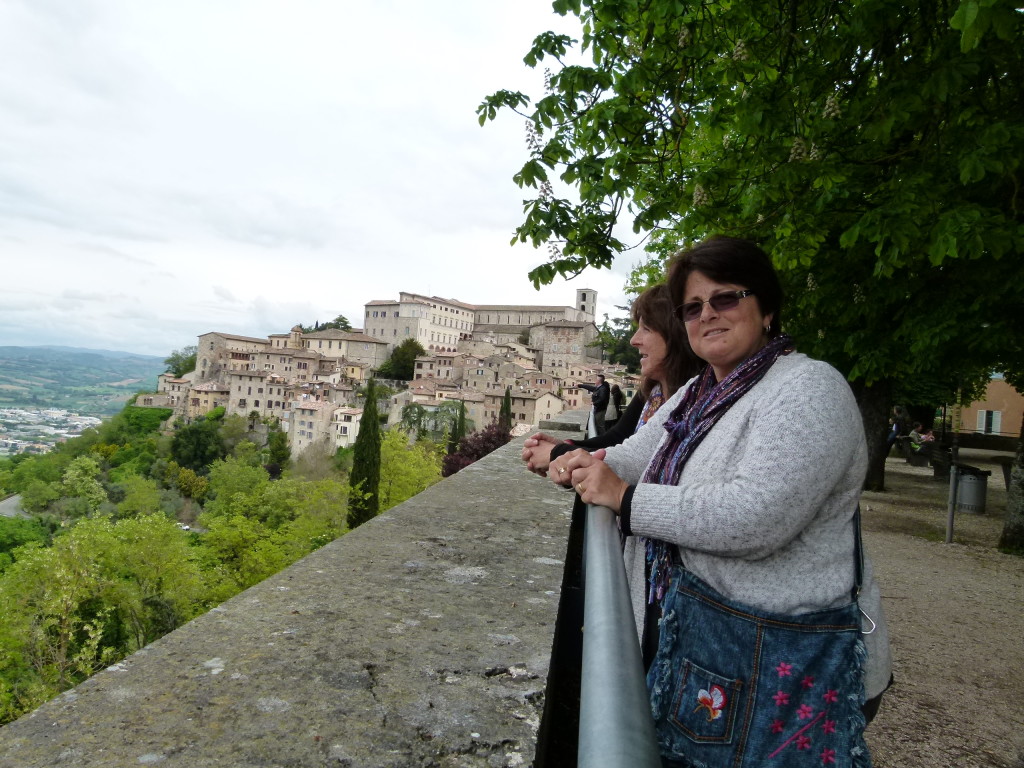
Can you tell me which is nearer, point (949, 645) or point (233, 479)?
point (949, 645)

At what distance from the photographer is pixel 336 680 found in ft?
4.31

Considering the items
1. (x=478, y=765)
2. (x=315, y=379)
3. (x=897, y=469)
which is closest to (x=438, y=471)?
(x=897, y=469)

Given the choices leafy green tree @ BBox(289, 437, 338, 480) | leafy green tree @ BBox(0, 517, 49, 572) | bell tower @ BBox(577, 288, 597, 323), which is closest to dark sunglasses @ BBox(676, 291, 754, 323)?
leafy green tree @ BBox(0, 517, 49, 572)

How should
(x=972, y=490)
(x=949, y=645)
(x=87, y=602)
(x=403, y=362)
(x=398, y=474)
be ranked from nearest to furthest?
(x=949, y=645) → (x=972, y=490) → (x=87, y=602) → (x=398, y=474) → (x=403, y=362)

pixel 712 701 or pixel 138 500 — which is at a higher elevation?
pixel 712 701

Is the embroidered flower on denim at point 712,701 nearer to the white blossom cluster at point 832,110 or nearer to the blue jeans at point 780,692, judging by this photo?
the blue jeans at point 780,692

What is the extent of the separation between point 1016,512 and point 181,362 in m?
115

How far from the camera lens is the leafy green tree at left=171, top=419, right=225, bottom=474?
6912 centimetres

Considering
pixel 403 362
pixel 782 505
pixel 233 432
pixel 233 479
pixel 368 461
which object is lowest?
pixel 233 479

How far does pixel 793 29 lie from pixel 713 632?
12.3ft

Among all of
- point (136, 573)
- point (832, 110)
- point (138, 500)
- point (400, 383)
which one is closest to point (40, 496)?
point (138, 500)

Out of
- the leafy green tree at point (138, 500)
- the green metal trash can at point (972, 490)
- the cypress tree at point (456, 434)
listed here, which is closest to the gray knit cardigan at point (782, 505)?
the green metal trash can at point (972, 490)

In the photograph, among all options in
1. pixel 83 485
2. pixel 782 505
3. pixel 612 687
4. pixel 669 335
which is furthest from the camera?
pixel 83 485

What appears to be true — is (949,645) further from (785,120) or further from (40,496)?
(40,496)
